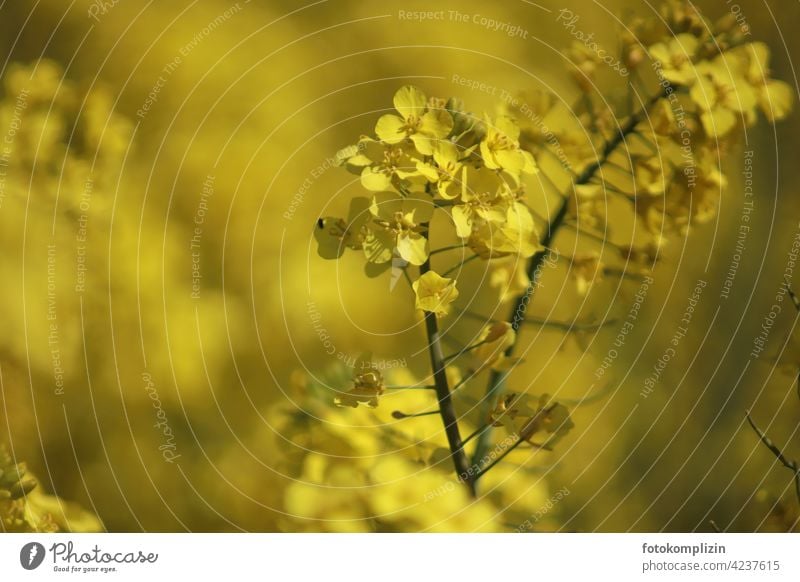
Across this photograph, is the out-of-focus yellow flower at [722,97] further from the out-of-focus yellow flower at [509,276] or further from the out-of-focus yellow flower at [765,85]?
the out-of-focus yellow flower at [509,276]

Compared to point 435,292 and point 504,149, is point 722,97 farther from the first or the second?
point 435,292

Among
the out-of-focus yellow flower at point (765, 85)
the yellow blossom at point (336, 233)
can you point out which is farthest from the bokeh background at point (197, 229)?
the out-of-focus yellow flower at point (765, 85)

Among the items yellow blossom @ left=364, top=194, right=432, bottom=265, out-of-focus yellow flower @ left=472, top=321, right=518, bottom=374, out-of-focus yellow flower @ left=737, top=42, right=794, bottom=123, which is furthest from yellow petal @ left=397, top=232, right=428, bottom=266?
out-of-focus yellow flower @ left=737, top=42, right=794, bottom=123

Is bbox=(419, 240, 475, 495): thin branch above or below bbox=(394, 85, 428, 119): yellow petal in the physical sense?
below

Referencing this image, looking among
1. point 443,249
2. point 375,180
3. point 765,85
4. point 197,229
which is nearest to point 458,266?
point 443,249
